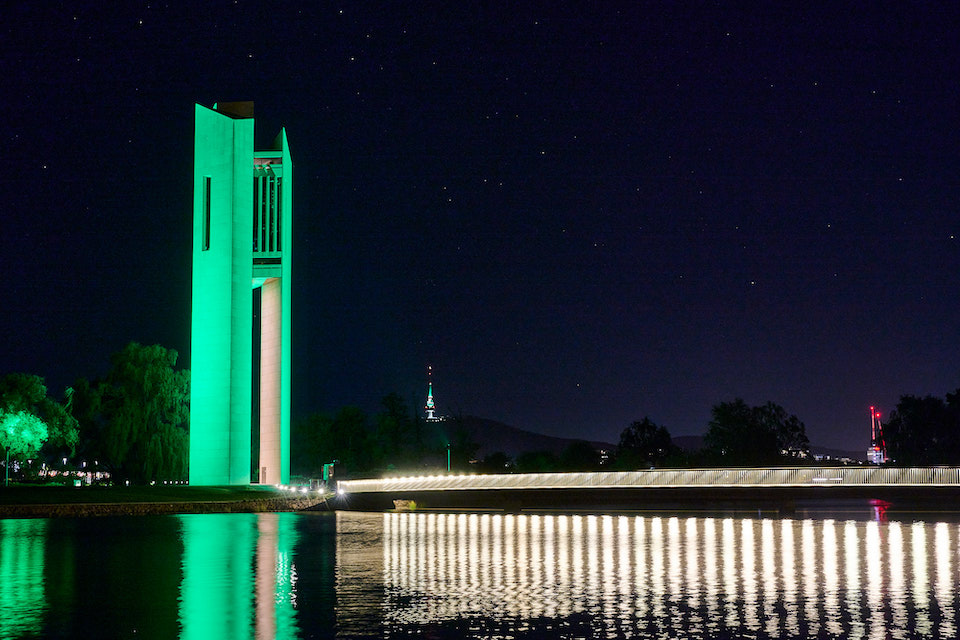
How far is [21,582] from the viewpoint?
66.3 feet

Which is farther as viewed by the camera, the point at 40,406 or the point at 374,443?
the point at 374,443

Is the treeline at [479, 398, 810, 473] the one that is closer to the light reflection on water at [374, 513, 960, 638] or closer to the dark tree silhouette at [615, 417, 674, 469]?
the dark tree silhouette at [615, 417, 674, 469]

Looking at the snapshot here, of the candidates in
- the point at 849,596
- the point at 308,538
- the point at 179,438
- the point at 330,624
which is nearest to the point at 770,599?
the point at 849,596

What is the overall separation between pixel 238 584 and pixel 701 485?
A: 3318cm

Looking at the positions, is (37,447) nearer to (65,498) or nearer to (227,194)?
(65,498)

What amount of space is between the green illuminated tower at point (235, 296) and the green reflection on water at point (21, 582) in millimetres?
23661

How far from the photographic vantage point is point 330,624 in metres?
14.6

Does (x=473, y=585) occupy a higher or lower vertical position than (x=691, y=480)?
higher

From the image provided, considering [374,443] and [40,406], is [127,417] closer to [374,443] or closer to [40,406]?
[40,406]

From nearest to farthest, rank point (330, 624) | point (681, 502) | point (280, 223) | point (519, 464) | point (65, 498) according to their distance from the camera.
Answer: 1. point (330, 624)
2. point (65, 498)
3. point (280, 223)
4. point (681, 502)
5. point (519, 464)

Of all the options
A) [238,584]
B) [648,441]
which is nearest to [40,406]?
[238,584]

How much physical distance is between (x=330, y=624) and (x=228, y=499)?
39.1 metres

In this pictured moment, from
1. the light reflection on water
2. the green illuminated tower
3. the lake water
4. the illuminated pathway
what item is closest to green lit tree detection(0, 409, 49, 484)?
the green illuminated tower

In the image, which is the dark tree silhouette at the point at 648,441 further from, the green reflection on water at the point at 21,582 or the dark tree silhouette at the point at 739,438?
the green reflection on water at the point at 21,582
